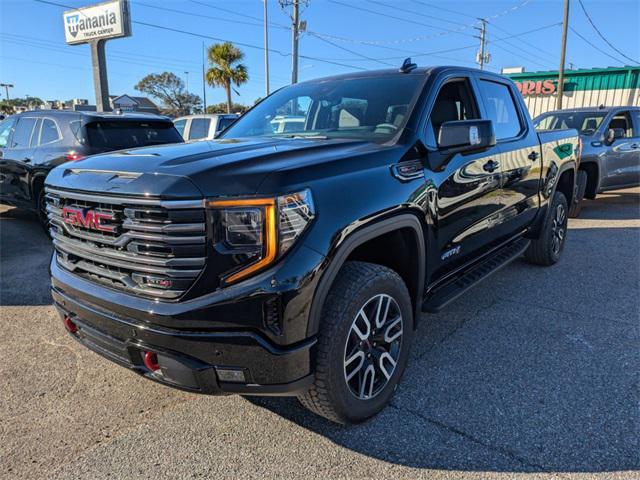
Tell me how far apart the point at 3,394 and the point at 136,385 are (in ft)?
2.58

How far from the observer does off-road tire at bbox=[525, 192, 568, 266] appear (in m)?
5.16

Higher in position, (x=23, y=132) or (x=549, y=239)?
(x=23, y=132)

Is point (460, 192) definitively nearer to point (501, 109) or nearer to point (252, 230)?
point (501, 109)

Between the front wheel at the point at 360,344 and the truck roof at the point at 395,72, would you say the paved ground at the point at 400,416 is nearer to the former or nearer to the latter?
the front wheel at the point at 360,344

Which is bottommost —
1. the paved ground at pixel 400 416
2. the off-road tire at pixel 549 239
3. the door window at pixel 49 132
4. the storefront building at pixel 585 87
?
the paved ground at pixel 400 416

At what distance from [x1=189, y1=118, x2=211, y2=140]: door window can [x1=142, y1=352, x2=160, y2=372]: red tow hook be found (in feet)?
33.3

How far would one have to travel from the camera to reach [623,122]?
9203mm

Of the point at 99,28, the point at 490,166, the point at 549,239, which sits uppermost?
the point at 99,28

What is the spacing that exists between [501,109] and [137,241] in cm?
338

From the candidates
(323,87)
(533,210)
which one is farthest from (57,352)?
(533,210)

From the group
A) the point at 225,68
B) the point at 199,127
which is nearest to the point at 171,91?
the point at 225,68

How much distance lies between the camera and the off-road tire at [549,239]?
16.9 feet

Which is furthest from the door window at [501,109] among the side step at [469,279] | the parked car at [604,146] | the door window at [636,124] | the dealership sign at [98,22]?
the dealership sign at [98,22]

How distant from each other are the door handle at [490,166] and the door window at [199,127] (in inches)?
361
